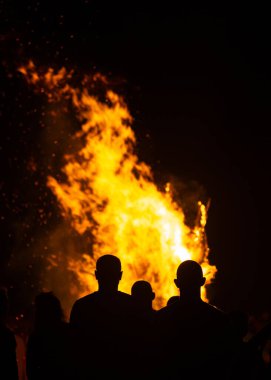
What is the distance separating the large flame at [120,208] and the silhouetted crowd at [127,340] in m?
7.66

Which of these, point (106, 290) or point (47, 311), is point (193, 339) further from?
point (47, 311)

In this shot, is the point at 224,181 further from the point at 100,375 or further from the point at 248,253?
the point at 100,375

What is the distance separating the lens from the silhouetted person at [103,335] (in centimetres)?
384

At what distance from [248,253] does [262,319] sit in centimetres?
350

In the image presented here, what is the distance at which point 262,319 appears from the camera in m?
18.8

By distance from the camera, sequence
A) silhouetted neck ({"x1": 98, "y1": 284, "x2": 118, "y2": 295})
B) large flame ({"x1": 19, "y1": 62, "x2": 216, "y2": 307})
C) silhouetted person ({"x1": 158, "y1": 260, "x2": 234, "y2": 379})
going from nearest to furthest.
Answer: silhouetted person ({"x1": 158, "y1": 260, "x2": 234, "y2": 379}) → silhouetted neck ({"x1": 98, "y1": 284, "x2": 118, "y2": 295}) → large flame ({"x1": 19, "y1": 62, "x2": 216, "y2": 307})

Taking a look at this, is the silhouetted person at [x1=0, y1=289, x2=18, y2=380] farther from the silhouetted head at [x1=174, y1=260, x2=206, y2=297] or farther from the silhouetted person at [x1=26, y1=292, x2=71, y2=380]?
the silhouetted head at [x1=174, y1=260, x2=206, y2=297]

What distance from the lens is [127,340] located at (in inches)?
155

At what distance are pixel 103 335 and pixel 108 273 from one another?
1.53ft

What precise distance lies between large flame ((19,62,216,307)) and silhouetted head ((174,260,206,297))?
303 inches

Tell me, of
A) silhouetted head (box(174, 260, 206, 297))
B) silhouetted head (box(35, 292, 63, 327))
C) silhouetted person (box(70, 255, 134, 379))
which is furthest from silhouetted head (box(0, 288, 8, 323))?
silhouetted head (box(174, 260, 206, 297))

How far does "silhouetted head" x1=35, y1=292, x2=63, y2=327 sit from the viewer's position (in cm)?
411

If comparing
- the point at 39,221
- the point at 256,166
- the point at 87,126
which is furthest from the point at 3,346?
the point at 256,166

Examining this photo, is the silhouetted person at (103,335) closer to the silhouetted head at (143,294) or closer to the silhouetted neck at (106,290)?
the silhouetted neck at (106,290)
